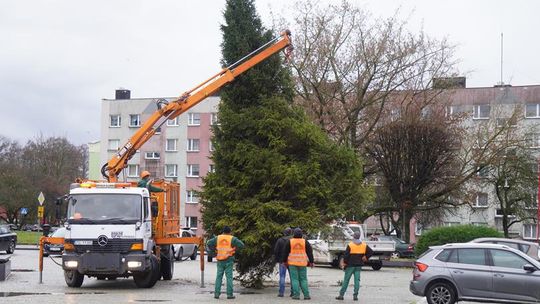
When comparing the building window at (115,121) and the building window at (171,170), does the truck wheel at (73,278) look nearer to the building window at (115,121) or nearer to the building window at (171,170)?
the building window at (171,170)

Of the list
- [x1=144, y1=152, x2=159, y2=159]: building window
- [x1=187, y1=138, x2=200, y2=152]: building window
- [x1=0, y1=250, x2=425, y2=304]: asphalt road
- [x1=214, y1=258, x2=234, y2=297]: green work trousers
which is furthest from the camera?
[x1=144, y1=152, x2=159, y2=159]: building window

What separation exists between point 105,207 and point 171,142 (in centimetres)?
5415

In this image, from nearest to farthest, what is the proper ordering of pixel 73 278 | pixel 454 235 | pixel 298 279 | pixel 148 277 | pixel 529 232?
pixel 298 279
pixel 73 278
pixel 148 277
pixel 454 235
pixel 529 232

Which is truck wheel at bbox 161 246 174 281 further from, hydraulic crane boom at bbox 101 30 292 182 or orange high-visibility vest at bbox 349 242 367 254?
orange high-visibility vest at bbox 349 242 367 254

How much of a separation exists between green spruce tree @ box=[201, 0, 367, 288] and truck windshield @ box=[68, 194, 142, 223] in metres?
1.96

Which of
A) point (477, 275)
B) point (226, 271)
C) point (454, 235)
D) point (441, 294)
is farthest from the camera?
point (454, 235)

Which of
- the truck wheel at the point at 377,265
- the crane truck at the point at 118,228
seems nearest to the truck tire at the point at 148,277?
the crane truck at the point at 118,228

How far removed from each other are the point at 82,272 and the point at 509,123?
3084 cm

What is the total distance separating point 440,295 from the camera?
655 inches

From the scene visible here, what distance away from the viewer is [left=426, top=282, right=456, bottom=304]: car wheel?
1658cm

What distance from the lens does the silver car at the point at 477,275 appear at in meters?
16.3

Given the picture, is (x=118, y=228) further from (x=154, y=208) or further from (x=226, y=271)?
(x=226, y=271)

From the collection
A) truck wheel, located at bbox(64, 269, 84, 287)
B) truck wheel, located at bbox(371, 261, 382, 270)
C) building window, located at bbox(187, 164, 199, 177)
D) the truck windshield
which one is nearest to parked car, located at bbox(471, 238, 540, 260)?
truck wheel, located at bbox(371, 261, 382, 270)

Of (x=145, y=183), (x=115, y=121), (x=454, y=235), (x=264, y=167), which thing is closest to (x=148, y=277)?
(x=145, y=183)
